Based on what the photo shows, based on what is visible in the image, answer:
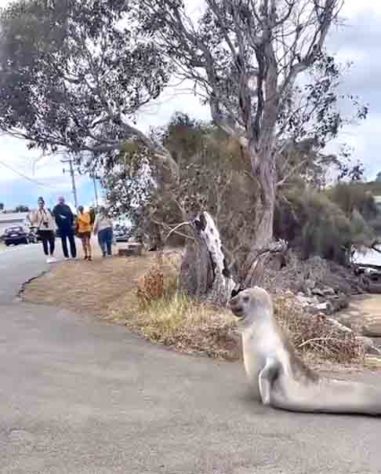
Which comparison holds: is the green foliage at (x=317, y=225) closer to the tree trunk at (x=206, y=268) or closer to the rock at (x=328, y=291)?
the rock at (x=328, y=291)

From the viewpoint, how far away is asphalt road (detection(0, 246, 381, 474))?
592cm

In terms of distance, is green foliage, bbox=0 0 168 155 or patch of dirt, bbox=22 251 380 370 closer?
patch of dirt, bbox=22 251 380 370

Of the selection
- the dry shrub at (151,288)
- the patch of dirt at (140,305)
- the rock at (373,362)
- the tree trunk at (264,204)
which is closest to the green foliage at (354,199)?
the patch of dirt at (140,305)

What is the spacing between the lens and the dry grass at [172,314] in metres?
10.6

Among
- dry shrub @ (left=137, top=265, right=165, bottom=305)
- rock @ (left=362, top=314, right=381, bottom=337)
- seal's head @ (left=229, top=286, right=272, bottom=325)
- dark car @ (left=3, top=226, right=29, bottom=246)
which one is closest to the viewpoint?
seal's head @ (left=229, top=286, right=272, bottom=325)

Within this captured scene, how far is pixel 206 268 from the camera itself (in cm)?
1416

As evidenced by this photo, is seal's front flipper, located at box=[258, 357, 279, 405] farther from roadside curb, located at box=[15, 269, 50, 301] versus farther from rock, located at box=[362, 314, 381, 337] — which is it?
rock, located at box=[362, 314, 381, 337]

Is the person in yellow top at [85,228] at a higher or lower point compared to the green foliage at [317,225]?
higher

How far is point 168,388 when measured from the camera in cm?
839

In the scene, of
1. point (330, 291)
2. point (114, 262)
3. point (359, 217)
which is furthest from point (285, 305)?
point (359, 217)

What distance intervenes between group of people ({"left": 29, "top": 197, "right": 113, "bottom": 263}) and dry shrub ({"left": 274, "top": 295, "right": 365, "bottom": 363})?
12285 mm

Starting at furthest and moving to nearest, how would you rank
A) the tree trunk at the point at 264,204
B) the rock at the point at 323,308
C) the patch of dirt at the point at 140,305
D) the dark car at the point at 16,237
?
1. the dark car at the point at 16,237
2. the rock at the point at 323,308
3. the tree trunk at the point at 264,204
4. the patch of dirt at the point at 140,305

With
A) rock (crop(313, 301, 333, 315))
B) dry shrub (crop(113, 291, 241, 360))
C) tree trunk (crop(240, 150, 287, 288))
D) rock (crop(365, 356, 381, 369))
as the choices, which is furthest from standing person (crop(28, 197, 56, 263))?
rock (crop(365, 356, 381, 369))

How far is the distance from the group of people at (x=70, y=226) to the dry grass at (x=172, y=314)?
14.1ft
